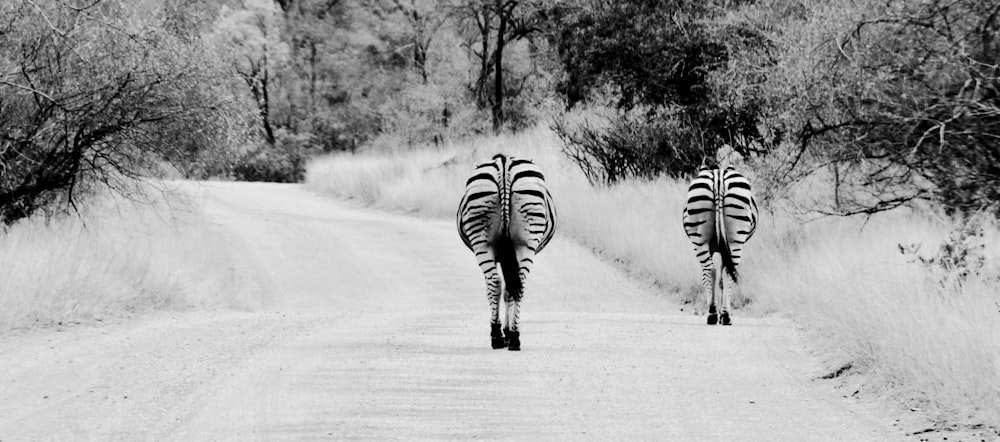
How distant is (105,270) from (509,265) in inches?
292

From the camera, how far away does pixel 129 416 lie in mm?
8336

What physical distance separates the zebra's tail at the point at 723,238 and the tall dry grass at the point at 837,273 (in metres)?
0.86

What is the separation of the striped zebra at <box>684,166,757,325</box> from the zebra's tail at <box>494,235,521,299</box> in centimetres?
452

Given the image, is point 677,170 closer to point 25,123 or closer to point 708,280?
point 708,280

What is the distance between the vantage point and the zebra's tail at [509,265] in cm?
1193

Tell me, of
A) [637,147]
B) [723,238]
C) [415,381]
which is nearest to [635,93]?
[637,147]

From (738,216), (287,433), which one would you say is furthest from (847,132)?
(287,433)

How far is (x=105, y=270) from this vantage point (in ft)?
55.3

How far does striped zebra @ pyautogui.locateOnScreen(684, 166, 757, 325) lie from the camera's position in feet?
51.8

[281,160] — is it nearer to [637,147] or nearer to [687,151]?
[637,147]

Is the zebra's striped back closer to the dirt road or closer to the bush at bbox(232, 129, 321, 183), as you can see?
the dirt road

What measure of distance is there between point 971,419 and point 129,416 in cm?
563

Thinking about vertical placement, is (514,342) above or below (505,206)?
below

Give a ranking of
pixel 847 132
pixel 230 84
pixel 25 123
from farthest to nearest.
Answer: pixel 230 84 < pixel 25 123 < pixel 847 132
